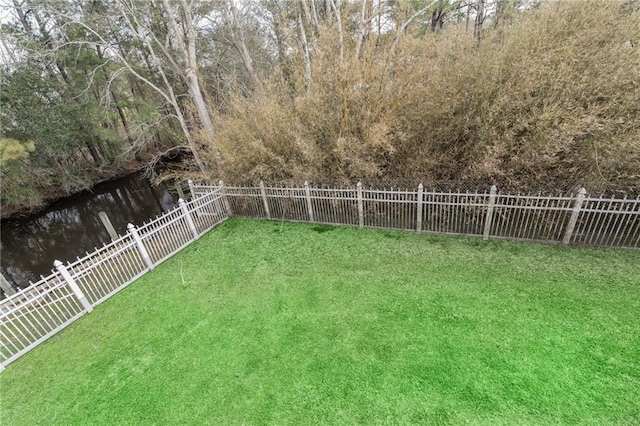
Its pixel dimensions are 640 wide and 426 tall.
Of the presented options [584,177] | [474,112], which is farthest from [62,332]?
[584,177]

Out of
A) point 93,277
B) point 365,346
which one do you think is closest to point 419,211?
point 365,346

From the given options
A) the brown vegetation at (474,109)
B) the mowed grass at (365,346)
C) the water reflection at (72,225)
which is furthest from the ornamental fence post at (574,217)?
the water reflection at (72,225)

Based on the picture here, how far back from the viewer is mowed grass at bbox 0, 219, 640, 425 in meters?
2.74

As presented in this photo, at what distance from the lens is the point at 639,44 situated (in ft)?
13.3

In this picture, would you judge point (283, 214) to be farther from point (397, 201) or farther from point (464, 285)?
point (464, 285)

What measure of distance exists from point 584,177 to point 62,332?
863 cm

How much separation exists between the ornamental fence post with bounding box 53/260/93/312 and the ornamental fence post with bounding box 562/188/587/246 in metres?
7.65

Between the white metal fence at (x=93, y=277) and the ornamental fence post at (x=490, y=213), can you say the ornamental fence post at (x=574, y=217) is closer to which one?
the ornamental fence post at (x=490, y=213)

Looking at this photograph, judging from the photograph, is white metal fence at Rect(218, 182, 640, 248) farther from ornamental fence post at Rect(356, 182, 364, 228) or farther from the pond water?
the pond water

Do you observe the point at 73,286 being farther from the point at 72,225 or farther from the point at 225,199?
the point at 72,225

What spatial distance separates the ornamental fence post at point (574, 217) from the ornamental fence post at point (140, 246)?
24.1ft

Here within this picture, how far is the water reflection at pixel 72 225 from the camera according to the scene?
9312 millimetres

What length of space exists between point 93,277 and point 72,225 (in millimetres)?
8985

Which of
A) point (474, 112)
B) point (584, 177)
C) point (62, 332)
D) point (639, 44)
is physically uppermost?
point (639, 44)
